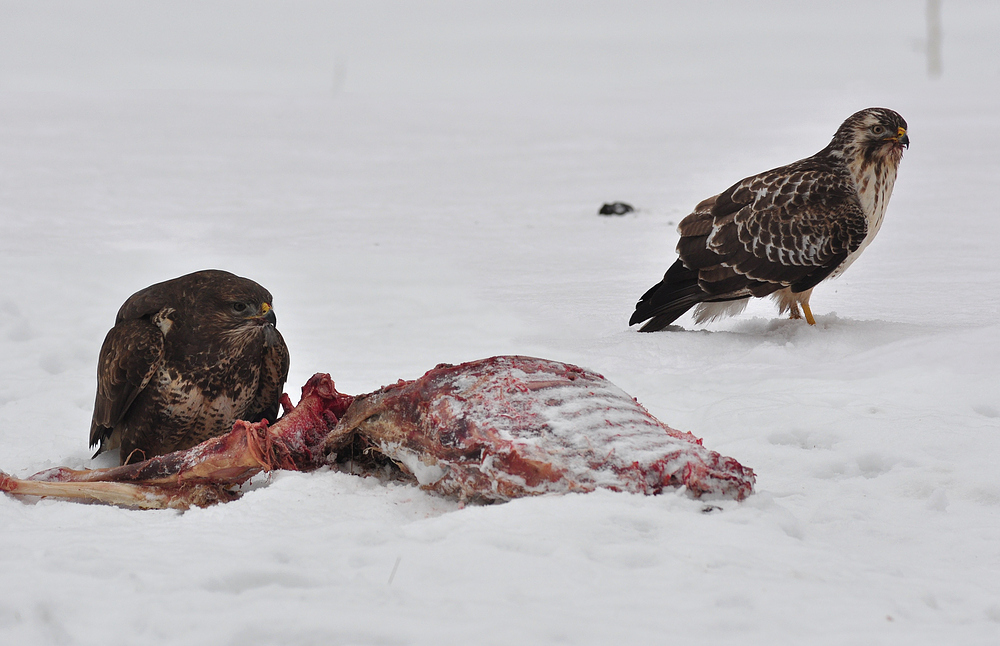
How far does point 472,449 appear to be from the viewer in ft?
9.38

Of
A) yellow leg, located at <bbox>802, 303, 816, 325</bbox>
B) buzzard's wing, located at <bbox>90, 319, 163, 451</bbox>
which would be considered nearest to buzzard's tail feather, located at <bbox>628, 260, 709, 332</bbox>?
yellow leg, located at <bbox>802, 303, 816, 325</bbox>

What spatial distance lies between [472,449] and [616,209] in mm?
7345

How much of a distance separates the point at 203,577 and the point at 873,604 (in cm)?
157

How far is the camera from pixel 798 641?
2.01 metres

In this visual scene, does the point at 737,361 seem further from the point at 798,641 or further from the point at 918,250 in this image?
the point at 918,250

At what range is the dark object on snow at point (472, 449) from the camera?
2783 mm

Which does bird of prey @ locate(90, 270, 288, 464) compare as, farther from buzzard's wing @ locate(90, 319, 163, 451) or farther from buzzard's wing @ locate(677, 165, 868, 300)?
buzzard's wing @ locate(677, 165, 868, 300)

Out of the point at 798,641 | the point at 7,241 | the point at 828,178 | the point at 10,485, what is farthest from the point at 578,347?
the point at 7,241

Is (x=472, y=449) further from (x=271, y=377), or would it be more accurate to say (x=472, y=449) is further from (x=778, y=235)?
(x=778, y=235)

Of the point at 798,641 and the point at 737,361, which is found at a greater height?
the point at 798,641

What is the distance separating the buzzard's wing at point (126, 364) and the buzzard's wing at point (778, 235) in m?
3.16

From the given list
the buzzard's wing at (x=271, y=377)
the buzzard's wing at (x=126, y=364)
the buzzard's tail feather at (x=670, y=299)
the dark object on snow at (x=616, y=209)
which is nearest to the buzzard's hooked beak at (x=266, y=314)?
the buzzard's wing at (x=271, y=377)

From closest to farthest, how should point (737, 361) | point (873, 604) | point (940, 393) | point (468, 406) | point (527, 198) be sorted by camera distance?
point (873, 604) → point (468, 406) → point (940, 393) → point (737, 361) → point (527, 198)

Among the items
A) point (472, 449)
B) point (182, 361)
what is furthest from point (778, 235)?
point (182, 361)
